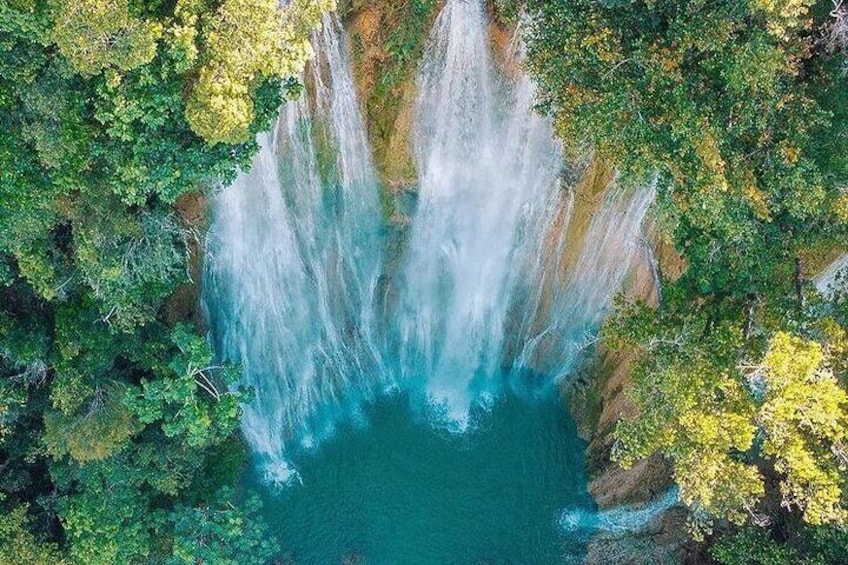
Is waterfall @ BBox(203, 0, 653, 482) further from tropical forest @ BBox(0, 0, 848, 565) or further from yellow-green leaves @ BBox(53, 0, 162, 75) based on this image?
yellow-green leaves @ BBox(53, 0, 162, 75)

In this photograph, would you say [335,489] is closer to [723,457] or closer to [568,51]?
[723,457]

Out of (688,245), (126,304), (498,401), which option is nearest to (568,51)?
(688,245)

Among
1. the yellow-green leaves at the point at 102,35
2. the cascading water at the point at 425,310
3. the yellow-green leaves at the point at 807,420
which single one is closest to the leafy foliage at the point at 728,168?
the yellow-green leaves at the point at 807,420

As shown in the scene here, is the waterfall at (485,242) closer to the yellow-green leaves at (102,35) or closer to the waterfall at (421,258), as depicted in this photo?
the waterfall at (421,258)

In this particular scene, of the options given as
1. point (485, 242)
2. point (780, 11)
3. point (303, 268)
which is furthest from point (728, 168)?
point (303, 268)

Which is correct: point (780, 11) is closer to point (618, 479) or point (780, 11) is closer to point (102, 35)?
point (102, 35)

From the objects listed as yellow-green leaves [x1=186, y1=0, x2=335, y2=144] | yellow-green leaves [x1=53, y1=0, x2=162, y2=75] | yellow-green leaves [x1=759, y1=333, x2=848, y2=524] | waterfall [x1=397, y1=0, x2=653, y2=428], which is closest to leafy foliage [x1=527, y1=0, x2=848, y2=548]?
Answer: yellow-green leaves [x1=759, y1=333, x2=848, y2=524]

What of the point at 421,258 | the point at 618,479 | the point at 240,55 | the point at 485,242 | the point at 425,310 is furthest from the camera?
the point at 425,310

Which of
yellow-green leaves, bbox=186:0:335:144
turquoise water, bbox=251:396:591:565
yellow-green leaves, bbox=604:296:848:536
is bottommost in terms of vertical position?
turquoise water, bbox=251:396:591:565
